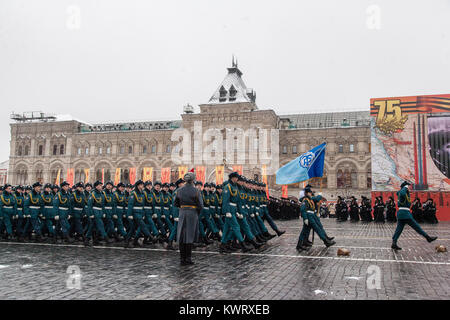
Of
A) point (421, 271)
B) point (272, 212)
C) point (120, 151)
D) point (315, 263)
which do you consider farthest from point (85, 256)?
point (120, 151)

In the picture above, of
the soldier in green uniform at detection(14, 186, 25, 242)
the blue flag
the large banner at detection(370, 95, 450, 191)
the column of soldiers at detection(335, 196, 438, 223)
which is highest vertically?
the large banner at detection(370, 95, 450, 191)

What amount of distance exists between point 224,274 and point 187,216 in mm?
1761

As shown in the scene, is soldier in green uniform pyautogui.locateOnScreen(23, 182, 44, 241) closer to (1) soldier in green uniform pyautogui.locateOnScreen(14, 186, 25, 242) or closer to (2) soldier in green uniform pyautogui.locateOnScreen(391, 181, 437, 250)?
(1) soldier in green uniform pyautogui.locateOnScreen(14, 186, 25, 242)

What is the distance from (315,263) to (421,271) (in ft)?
6.42

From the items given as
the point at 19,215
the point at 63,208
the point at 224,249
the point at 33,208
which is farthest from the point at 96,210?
the point at 224,249

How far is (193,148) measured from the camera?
159 ft

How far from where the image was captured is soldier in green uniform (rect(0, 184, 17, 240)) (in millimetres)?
12586

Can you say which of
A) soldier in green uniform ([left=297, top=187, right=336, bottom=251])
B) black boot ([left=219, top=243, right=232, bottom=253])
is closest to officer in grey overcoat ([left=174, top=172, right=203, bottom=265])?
black boot ([left=219, top=243, right=232, bottom=253])

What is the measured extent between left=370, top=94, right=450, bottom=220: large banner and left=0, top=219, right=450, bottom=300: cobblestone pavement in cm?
2164

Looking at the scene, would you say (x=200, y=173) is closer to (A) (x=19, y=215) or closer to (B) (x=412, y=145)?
(B) (x=412, y=145)

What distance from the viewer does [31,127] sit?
56.4m

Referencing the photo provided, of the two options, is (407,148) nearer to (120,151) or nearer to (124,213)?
(124,213)

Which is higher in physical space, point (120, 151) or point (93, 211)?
point (120, 151)

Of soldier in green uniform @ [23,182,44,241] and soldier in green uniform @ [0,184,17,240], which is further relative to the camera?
soldier in green uniform @ [0,184,17,240]
